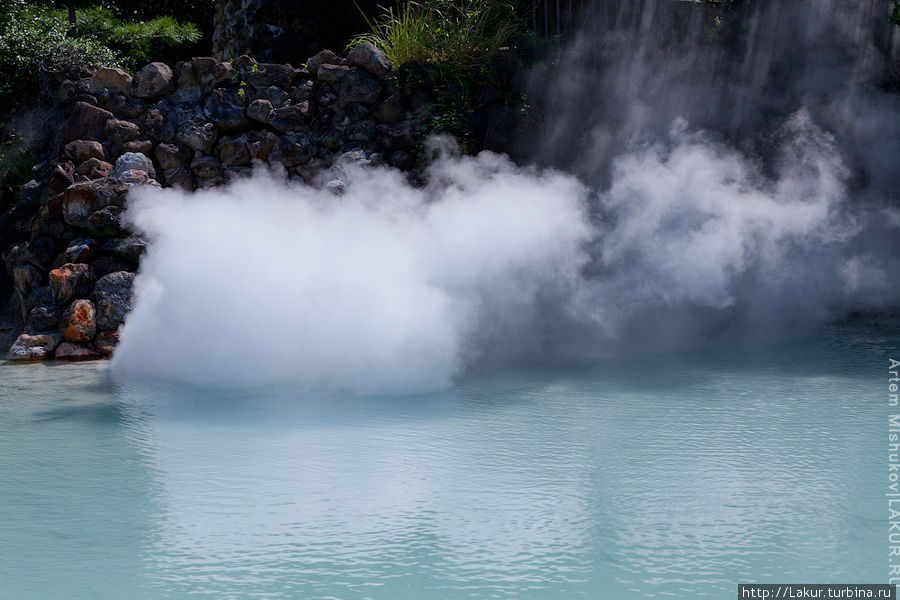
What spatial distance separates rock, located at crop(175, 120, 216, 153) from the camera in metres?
8.87

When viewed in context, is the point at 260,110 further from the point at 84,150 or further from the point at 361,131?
the point at 84,150

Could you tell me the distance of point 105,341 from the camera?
25.6 feet

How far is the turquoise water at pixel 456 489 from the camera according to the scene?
10.3 ft

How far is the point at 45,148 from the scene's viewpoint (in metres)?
9.49

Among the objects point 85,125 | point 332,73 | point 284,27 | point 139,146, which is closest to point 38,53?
point 85,125

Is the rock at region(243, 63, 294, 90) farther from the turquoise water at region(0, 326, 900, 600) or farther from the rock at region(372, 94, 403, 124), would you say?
the turquoise water at region(0, 326, 900, 600)

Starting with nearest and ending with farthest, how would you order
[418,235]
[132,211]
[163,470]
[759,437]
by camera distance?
[163,470]
[759,437]
[418,235]
[132,211]

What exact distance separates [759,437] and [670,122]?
5.54 meters

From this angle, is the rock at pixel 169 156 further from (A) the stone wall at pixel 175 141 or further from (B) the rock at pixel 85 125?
(B) the rock at pixel 85 125

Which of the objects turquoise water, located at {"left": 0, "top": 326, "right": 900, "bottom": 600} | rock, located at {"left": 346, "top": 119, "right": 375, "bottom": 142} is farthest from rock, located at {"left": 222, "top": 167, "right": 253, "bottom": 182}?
turquoise water, located at {"left": 0, "top": 326, "right": 900, "bottom": 600}

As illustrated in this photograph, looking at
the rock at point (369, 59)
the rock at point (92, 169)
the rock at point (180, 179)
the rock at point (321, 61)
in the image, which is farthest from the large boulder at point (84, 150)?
the rock at point (369, 59)

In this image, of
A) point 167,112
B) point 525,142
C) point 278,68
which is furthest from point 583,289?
point 167,112

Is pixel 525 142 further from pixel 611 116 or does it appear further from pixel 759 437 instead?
pixel 759 437

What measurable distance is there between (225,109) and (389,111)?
1.70 metres
